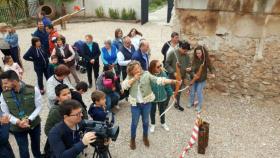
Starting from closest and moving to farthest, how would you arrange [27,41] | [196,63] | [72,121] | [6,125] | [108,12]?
1. [72,121]
2. [6,125]
3. [196,63]
4. [27,41]
5. [108,12]

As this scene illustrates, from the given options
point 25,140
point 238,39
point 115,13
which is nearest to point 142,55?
point 238,39

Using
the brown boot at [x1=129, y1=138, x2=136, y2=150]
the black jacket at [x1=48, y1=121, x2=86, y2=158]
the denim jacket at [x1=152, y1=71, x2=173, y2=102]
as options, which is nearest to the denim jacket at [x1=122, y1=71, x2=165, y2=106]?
the denim jacket at [x1=152, y1=71, x2=173, y2=102]

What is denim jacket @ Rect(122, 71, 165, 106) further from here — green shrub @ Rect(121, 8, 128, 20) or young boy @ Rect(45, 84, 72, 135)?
green shrub @ Rect(121, 8, 128, 20)

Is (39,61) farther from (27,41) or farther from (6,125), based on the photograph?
(27,41)

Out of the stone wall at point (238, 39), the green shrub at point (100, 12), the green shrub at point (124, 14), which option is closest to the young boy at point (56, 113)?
the stone wall at point (238, 39)

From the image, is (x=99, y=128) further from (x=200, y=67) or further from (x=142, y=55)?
(x=200, y=67)

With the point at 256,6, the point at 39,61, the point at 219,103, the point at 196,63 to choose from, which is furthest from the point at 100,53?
the point at 256,6

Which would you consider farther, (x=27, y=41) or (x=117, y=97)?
(x=27, y=41)

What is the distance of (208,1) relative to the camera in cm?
736

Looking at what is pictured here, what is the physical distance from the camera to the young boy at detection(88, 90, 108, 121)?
5.18 metres

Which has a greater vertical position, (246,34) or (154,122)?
(246,34)

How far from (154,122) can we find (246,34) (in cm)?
305

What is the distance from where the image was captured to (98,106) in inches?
208

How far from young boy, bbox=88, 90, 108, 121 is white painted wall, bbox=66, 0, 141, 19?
1272 cm
